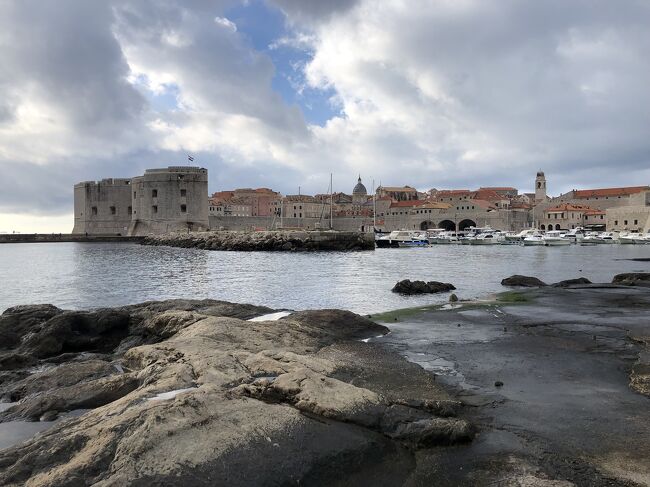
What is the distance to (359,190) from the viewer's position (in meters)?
128

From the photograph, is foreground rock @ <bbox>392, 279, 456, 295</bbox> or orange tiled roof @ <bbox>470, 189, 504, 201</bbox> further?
orange tiled roof @ <bbox>470, 189, 504, 201</bbox>

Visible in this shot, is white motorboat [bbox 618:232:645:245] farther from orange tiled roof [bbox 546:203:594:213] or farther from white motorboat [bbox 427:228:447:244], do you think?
orange tiled roof [bbox 546:203:594:213]

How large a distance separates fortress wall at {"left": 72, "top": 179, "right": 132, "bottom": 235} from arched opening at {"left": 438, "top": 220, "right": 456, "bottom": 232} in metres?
56.2

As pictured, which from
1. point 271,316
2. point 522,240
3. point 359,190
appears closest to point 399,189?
point 359,190

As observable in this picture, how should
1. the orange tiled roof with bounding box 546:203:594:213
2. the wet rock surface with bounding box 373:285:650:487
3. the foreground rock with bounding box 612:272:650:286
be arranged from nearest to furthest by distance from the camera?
the wet rock surface with bounding box 373:285:650:487
the foreground rock with bounding box 612:272:650:286
the orange tiled roof with bounding box 546:203:594:213

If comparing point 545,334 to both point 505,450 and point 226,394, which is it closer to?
point 505,450

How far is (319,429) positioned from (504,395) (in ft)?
7.46

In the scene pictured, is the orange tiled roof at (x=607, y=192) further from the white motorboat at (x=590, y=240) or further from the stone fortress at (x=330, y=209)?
the white motorboat at (x=590, y=240)

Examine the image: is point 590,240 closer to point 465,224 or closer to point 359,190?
point 465,224

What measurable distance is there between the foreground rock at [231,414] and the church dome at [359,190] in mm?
121442

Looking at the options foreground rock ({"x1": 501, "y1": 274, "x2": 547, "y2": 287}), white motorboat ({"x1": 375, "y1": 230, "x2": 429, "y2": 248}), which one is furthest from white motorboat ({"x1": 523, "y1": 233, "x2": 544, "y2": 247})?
foreground rock ({"x1": 501, "y1": 274, "x2": 547, "y2": 287})

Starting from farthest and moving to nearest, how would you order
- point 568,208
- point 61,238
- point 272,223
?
1. point 568,208
2. point 272,223
3. point 61,238

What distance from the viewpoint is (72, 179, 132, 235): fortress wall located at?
6134cm

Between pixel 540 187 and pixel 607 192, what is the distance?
13.4m
